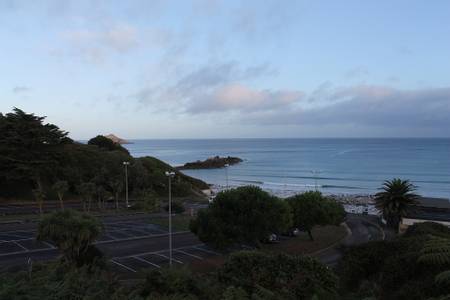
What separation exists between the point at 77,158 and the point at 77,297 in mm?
78130

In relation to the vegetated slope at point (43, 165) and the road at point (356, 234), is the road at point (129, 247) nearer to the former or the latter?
the road at point (356, 234)

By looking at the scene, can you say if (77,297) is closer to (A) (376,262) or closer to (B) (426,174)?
(A) (376,262)

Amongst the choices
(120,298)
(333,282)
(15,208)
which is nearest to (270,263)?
(333,282)

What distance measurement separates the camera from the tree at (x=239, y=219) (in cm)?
3459

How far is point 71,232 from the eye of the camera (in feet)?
81.4

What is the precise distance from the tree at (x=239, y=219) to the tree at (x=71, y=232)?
11.0m

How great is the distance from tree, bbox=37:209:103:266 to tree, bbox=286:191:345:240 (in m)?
24.7

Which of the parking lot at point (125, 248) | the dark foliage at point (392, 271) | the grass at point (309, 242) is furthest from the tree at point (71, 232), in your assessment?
the grass at point (309, 242)

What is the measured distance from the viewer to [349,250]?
1759 cm

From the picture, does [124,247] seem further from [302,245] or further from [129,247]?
[302,245]

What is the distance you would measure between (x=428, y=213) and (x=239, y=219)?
3935cm

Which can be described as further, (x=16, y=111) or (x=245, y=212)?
(x=16, y=111)

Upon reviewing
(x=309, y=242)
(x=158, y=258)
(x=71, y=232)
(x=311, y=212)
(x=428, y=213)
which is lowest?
(x=309, y=242)

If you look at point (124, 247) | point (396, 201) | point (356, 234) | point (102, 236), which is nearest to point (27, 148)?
point (102, 236)
